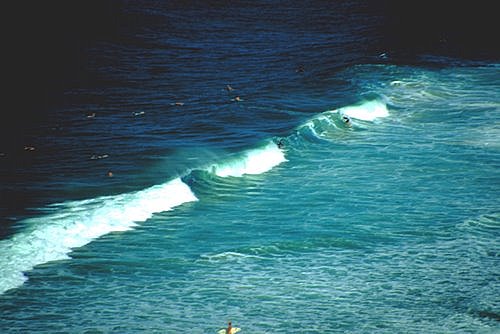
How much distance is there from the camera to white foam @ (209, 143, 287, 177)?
21.5 meters

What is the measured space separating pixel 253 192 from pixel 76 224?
4.49 m

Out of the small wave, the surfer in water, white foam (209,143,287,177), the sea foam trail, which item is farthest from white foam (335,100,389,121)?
the small wave

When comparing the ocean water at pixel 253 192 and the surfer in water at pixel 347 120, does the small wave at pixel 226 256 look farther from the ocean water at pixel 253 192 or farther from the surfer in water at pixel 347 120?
the surfer in water at pixel 347 120

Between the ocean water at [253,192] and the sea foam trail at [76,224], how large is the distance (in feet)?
0.17

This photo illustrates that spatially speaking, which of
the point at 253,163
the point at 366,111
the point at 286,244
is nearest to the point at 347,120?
the point at 366,111

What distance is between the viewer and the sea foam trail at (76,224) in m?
15.6

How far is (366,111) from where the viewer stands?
89.1 ft

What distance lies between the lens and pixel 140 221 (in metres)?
18.0

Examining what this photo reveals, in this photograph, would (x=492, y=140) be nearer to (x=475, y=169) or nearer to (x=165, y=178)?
(x=475, y=169)

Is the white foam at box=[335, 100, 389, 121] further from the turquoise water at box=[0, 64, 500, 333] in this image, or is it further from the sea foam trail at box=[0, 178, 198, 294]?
the sea foam trail at box=[0, 178, 198, 294]

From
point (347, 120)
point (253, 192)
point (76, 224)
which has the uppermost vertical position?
point (347, 120)

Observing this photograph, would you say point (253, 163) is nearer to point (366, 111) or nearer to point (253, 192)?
point (253, 192)

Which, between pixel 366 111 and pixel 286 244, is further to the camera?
pixel 366 111

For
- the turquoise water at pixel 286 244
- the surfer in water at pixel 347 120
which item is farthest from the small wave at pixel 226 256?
the surfer in water at pixel 347 120
